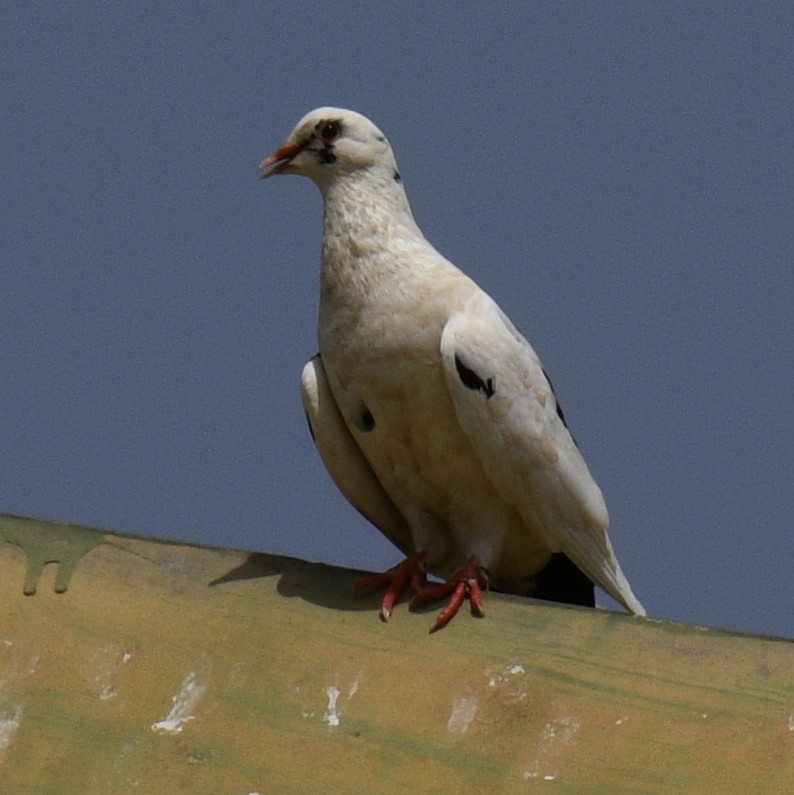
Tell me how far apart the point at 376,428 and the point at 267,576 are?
0.78 m

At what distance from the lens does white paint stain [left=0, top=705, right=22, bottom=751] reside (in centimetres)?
686

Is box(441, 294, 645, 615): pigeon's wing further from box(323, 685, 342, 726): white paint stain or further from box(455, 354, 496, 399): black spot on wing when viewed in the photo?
box(323, 685, 342, 726): white paint stain

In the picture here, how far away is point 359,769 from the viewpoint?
21.4 ft

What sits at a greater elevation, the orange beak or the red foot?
the orange beak

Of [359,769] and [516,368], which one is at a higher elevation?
[516,368]

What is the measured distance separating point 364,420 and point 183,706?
1.66 metres

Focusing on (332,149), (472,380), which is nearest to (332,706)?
(472,380)

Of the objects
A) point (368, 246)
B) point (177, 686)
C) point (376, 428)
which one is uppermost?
point (368, 246)

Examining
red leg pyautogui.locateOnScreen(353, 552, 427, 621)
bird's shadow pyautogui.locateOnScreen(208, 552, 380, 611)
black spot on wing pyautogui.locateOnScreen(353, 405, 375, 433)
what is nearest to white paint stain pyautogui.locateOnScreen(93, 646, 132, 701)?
bird's shadow pyautogui.locateOnScreen(208, 552, 380, 611)

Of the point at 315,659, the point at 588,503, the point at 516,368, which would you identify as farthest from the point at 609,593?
the point at 315,659

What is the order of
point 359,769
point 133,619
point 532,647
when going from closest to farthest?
point 359,769
point 532,647
point 133,619

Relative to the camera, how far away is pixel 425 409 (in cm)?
806

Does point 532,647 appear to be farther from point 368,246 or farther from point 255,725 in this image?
point 368,246

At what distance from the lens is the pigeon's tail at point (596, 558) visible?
826cm
